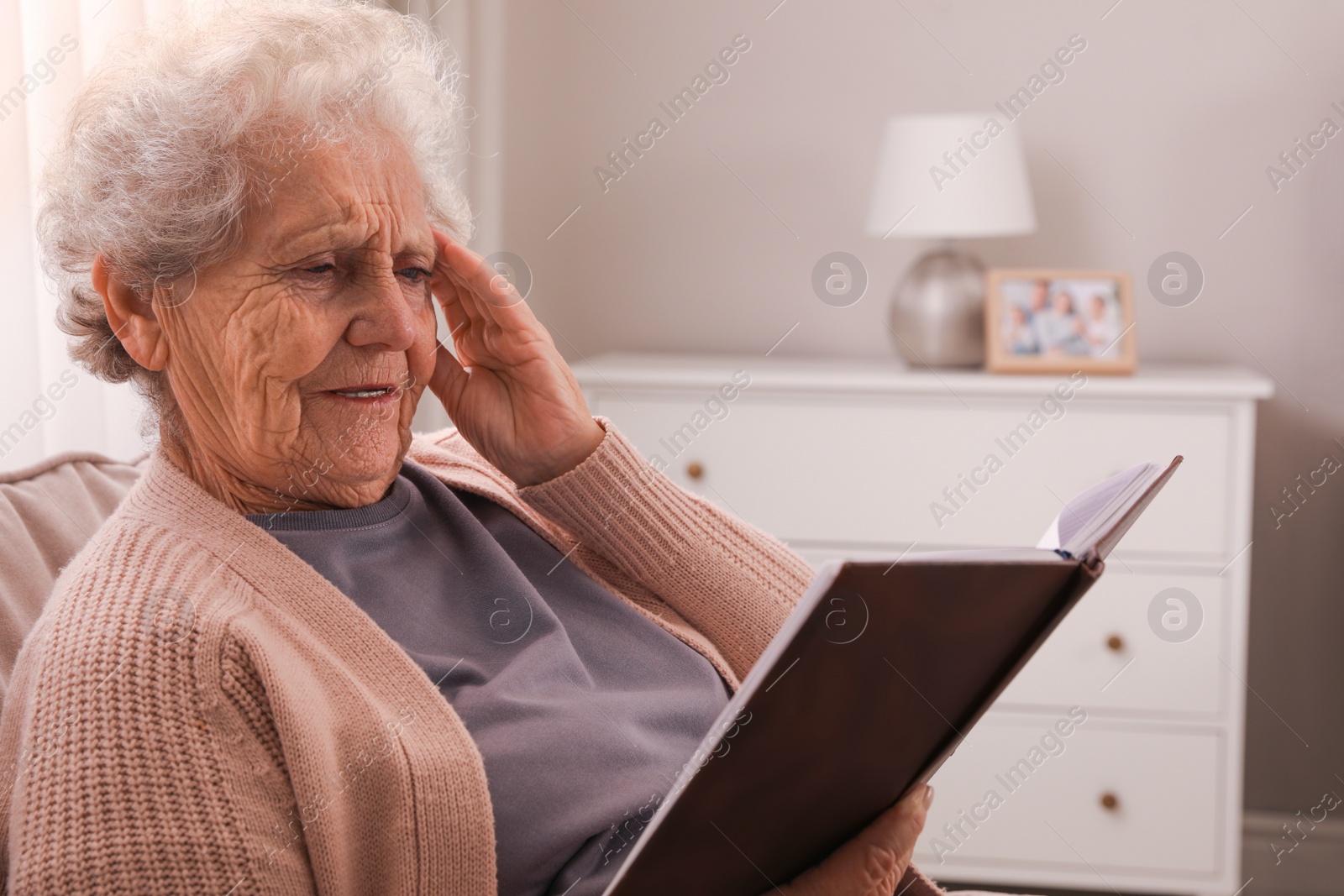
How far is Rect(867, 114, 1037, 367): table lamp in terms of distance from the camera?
223cm

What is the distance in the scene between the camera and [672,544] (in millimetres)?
1186

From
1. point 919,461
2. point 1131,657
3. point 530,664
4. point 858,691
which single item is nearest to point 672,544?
point 530,664

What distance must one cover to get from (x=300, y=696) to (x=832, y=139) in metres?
2.02

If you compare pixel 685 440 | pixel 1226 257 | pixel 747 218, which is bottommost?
pixel 685 440

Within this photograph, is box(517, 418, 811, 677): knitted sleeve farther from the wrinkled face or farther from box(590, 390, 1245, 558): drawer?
box(590, 390, 1245, 558): drawer

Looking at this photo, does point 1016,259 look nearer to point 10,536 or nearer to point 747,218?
point 747,218

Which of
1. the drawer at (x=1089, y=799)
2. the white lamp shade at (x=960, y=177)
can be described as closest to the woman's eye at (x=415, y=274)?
the white lamp shade at (x=960, y=177)

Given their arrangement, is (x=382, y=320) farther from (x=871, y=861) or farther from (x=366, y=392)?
(x=871, y=861)

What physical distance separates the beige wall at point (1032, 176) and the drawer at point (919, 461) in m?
0.47

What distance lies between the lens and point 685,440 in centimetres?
220

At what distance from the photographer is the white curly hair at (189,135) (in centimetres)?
92

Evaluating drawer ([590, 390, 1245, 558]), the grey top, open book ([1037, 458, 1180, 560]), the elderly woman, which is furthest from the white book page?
drawer ([590, 390, 1245, 558])

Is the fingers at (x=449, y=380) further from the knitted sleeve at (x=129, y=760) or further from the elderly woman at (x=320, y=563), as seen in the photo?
the knitted sleeve at (x=129, y=760)

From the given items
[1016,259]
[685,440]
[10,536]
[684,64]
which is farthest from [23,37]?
[1016,259]
